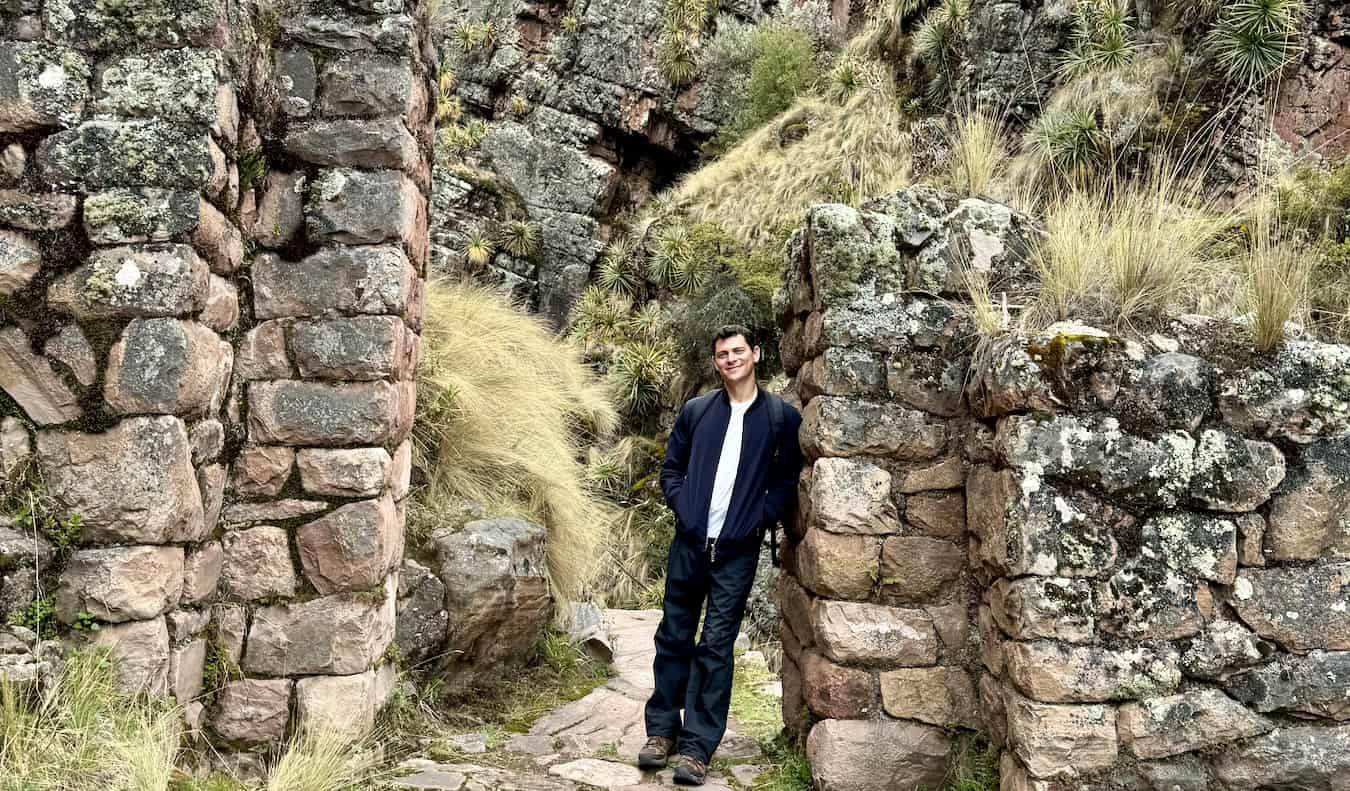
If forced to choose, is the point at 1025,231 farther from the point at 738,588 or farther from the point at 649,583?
the point at 649,583

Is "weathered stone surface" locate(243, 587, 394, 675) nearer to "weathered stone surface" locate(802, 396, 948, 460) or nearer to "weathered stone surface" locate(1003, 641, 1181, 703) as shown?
"weathered stone surface" locate(802, 396, 948, 460)

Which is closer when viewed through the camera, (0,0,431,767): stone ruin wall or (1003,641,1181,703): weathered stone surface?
(1003,641,1181,703): weathered stone surface

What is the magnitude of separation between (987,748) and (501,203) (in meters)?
20.3

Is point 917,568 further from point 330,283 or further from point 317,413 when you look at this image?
point 330,283

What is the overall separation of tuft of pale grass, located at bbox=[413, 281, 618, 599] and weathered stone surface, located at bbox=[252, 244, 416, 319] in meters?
1.56

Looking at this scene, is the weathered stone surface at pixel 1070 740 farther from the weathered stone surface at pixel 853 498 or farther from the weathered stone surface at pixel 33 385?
the weathered stone surface at pixel 33 385

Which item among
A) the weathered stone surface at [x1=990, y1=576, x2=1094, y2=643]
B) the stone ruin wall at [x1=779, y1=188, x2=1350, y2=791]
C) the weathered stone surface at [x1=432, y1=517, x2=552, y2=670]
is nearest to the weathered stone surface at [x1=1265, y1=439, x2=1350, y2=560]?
the stone ruin wall at [x1=779, y1=188, x2=1350, y2=791]

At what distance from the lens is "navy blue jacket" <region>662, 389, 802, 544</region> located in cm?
404

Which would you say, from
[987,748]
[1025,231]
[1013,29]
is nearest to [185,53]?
[1025,231]

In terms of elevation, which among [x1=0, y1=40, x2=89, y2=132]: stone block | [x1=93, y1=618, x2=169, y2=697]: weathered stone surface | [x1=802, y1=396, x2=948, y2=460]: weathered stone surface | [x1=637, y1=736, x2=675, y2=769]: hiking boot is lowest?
[x1=637, y1=736, x2=675, y2=769]: hiking boot

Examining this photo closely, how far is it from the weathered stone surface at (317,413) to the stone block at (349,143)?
960mm

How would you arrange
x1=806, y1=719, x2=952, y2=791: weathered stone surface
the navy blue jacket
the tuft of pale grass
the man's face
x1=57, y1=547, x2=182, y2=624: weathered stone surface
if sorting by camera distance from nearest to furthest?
x1=57, y1=547, x2=182, y2=624: weathered stone surface → x1=806, y1=719, x2=952, y2=791: weathered stone surface → the navy blue jacket → the man's face → the tuft of pale grass

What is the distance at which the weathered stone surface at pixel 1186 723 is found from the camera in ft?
9.49

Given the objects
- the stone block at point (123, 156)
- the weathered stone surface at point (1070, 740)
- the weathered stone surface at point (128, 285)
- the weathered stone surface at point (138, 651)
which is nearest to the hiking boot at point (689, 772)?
the weathered stone surface at point (1070, 740)
